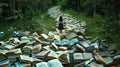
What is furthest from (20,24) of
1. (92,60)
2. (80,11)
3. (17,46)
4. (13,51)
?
(80,11)

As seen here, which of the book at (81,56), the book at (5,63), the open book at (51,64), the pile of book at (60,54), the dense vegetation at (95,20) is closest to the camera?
the open book at (51,64)

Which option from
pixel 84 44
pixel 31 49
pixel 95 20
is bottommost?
pixel 95 20

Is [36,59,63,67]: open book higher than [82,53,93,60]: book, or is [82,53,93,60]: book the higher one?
[36,59,63,67]: open book

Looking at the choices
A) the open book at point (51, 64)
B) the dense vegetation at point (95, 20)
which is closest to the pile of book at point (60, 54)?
the open book at point (51, 64)

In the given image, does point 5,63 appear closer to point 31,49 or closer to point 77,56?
point 31,49

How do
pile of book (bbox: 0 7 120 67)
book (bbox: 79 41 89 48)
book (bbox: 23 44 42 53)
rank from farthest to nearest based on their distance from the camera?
book (bbox: 79 41 89 48) < book (bbox: 23 44 42 53) < pile of book (bbox: 0 7 120 67)

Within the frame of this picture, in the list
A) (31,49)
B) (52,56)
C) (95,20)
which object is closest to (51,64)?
(52,56)

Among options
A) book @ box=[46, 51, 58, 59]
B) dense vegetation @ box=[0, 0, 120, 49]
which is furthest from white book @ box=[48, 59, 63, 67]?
dense vegetation @ box=[0, 0, 120, 49]

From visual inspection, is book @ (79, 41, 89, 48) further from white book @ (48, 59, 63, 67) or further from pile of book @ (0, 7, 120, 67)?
white book @ (48, 59, 63, 67)

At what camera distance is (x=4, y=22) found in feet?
47.5

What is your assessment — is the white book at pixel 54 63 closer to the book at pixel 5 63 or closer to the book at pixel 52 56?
the book at pixel 52 56

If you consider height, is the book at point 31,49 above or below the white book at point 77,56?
above

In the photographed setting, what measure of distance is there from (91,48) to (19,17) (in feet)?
24.2

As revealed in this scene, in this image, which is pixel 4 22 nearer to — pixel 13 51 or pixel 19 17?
pixel 19 17
